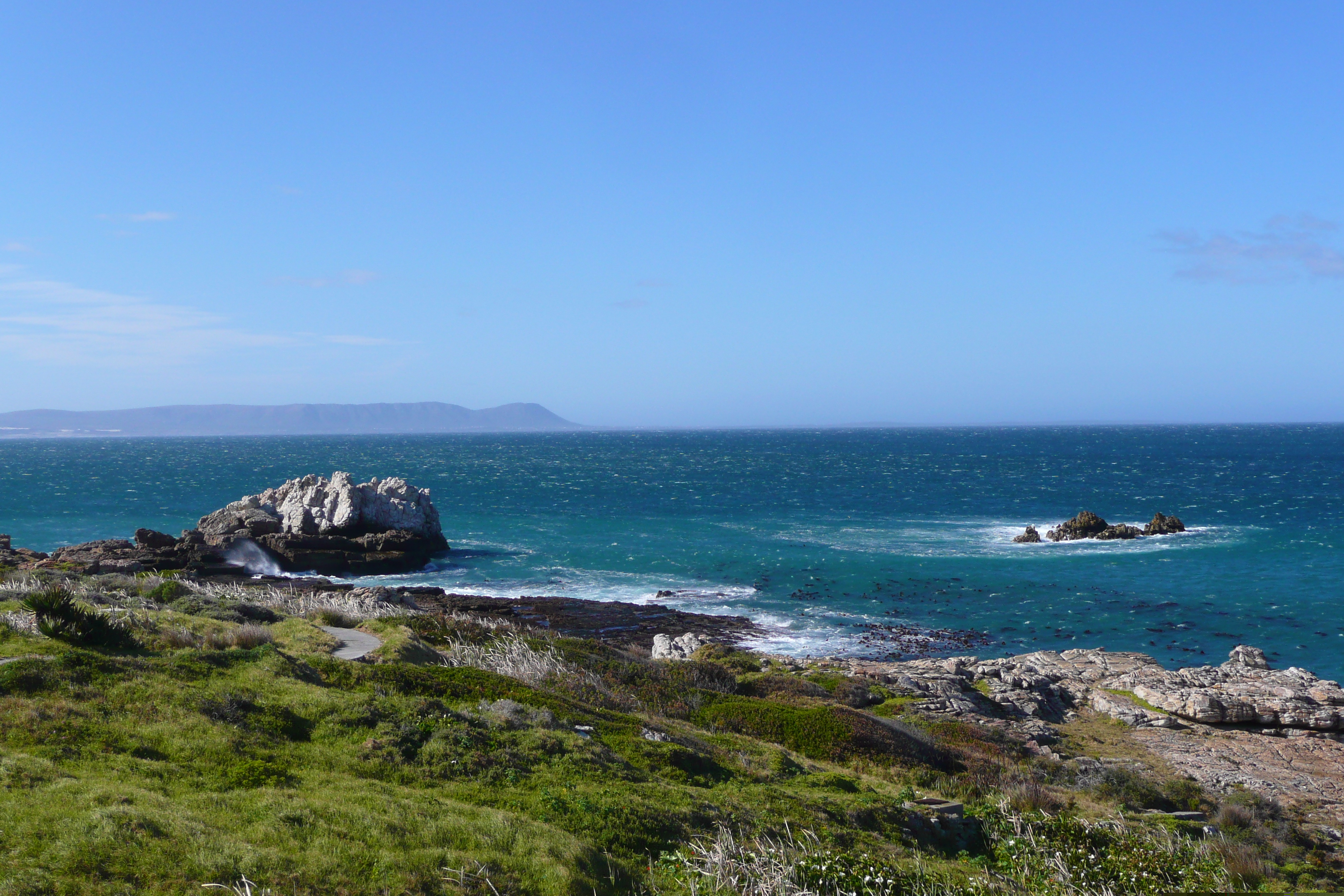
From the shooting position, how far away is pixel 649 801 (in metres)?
11.0

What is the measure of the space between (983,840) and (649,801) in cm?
512

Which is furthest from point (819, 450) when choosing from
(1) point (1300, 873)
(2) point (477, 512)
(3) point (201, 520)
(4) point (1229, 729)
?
(1) point (1300, 873)

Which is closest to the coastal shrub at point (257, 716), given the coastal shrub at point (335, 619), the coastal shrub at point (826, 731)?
the coastal shrub at point (826, 731)

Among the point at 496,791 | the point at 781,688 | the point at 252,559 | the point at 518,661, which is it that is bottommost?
the point at 252,559

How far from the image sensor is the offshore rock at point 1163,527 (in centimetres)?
5781

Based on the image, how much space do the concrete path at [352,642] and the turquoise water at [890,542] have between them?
683 inches

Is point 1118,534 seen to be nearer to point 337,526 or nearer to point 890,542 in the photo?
point 890,542

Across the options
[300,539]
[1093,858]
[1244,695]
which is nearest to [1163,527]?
[1244,695]

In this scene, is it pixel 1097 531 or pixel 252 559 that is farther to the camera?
pixel 1097 531

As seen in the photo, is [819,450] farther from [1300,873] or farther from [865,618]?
[1300,873]

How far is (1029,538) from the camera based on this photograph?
5594 centimetres

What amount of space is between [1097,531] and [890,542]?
562 inches

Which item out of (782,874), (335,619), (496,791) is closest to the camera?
(782,874)

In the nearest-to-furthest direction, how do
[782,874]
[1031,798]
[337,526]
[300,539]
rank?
[782,874] → [1031,798] → [300,539] → [337,526]
